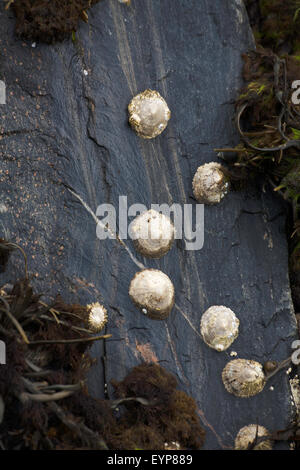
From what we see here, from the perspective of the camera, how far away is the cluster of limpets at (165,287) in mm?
2541

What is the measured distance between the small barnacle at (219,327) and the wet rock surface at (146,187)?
0.05 metres

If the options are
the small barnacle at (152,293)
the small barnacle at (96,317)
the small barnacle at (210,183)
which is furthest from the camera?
the small barnacle at (210,183)

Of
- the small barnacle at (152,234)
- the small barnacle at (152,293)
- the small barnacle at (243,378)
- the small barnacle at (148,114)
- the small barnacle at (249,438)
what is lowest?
the small barnacle at (249,438)

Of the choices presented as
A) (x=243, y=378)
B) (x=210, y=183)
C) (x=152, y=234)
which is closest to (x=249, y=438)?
(x=243, y=378)

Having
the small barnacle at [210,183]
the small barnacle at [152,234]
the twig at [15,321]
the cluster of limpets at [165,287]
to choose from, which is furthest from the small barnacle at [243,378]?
the twig at [15,321]

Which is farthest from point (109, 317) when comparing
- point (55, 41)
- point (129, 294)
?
point (55, 41)

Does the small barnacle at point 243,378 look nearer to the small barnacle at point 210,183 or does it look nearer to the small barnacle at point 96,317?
the small barnacle at point 96,317

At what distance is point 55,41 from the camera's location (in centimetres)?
247

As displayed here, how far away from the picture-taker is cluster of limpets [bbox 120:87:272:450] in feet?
8.34

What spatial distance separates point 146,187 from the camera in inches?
105

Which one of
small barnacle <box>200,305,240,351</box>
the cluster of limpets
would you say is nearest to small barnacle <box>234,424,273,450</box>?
the cluster of limpets

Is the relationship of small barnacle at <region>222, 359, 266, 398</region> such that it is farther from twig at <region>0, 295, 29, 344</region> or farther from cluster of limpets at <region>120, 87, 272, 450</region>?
twig at <region>0, 295, 29, 344</region>

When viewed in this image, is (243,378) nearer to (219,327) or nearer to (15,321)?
(219,327)
